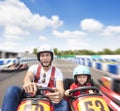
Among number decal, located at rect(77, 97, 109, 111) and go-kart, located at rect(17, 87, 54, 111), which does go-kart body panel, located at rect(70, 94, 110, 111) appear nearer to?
number decal, located at rect(77, 97, 109, 111)

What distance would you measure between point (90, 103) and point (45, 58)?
3.53 ft

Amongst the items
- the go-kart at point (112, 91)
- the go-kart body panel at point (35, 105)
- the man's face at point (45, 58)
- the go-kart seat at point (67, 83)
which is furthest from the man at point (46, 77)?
the go-kart at point (112, 91)

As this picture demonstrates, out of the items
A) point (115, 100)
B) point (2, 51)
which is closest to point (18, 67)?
point (115, 100)

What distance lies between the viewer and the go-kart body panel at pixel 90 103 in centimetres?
425

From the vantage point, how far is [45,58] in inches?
191

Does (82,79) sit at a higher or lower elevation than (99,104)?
higher

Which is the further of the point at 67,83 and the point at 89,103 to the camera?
the point at 67,83

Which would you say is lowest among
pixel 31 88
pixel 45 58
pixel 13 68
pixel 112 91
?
pixel 13 68

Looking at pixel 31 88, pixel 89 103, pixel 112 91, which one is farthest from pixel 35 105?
pixel 112 91

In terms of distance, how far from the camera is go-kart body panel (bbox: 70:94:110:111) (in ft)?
13.9

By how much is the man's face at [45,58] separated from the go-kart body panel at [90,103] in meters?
0.79

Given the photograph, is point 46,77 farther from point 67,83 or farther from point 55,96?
point 67,83

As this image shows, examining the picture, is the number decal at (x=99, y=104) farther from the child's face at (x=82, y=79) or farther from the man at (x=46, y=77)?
the child's face at (x=82, y=79)

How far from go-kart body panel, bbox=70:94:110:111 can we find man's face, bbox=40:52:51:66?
→ 2.60 ft
